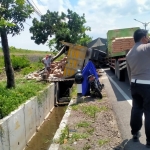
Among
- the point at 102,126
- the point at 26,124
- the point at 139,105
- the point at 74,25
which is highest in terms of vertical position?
the point at 74,25

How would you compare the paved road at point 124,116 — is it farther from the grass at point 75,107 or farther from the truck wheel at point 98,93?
the grass at point 75,107

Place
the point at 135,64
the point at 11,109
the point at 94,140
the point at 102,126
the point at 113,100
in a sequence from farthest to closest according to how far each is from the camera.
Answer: the point at 113,100, the point at 11,109, the point at 102,126, the point at 94,140, the point at 135,64

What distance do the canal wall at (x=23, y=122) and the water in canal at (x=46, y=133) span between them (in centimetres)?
17

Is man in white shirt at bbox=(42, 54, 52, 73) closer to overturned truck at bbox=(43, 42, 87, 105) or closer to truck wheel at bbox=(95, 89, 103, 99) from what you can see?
overturned truck at bbox=(43, 42, 87, 105)

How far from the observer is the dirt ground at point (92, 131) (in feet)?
15.6

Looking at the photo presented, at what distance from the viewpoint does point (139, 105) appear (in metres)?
4.70

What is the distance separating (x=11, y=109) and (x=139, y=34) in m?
4.23

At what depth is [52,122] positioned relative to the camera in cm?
A: 1083

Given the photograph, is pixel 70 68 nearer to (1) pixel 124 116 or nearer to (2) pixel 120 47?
(2) pixel 120 47

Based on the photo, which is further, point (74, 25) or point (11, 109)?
point (74, 25)

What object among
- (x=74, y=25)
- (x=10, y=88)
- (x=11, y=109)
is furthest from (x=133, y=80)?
(x=74, y=25)

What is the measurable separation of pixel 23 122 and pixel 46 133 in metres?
1.80

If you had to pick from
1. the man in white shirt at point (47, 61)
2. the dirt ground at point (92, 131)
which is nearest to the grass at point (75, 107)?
the dirt ground at point (92, 131)

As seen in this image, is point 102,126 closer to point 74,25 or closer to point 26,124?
point 26,124
